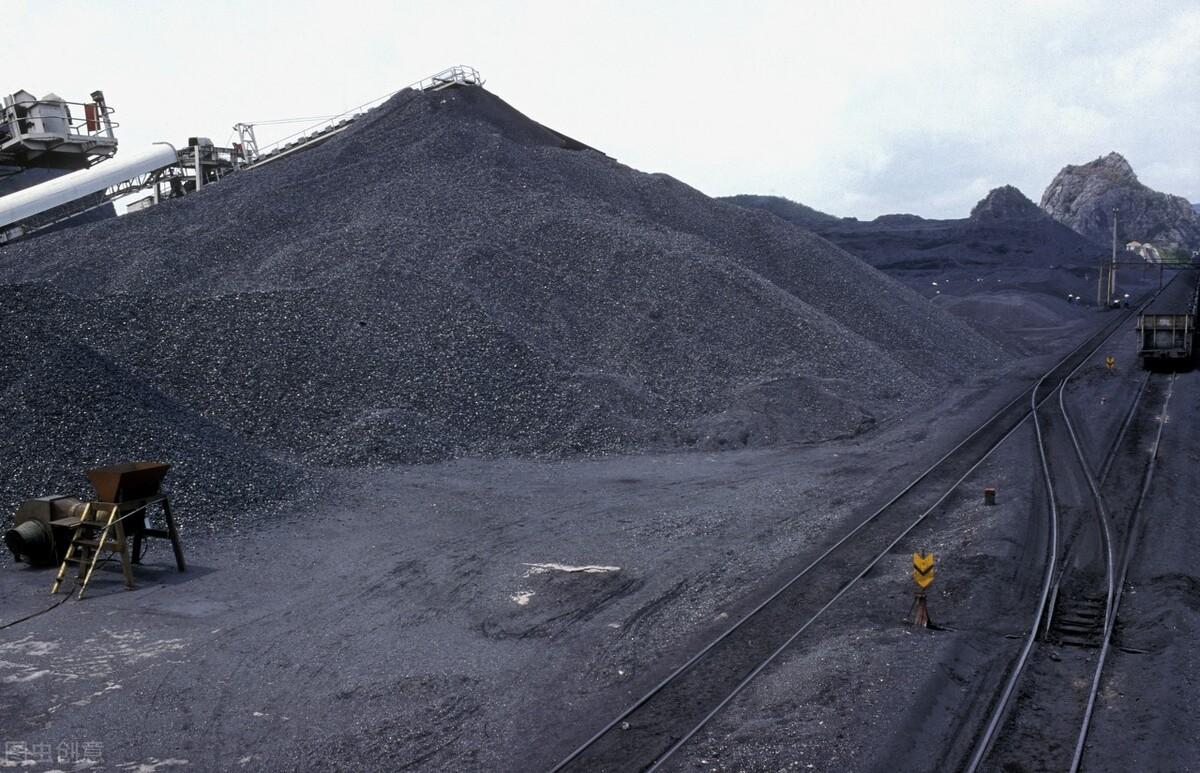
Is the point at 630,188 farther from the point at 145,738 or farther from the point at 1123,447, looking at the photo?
the point at 145,738

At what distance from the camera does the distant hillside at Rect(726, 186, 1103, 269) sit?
99000 mm

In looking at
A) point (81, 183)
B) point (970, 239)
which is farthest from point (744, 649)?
point (970, 239)

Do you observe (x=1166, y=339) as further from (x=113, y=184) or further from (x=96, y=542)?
(x=113, y=184)

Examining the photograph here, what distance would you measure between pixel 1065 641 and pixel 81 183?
4273 cm

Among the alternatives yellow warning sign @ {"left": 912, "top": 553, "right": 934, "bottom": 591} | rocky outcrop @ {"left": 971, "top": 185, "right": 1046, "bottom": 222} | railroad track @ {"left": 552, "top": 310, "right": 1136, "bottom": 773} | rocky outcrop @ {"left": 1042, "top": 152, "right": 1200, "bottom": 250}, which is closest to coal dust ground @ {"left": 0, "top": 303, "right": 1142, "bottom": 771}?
railroad track @ {"left": 552, "top": 310, "right": 1136, "bottom": 773}

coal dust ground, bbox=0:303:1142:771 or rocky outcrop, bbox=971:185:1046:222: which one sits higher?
rocky outcrop, bbox=971:185:1046:222

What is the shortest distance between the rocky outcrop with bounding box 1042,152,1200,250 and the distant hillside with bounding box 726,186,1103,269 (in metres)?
29.1

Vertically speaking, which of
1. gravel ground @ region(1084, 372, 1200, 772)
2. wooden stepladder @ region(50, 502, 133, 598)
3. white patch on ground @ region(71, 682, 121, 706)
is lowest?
gravel ground @ region(1084, 372, 1200, 772)

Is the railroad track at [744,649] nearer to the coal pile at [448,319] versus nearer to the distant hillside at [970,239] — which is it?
the coal pile at [448,319]

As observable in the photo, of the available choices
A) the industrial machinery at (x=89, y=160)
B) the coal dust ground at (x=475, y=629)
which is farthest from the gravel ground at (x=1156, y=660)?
the industrial machinery at (x=89, y=160)

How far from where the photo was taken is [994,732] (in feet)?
31.1

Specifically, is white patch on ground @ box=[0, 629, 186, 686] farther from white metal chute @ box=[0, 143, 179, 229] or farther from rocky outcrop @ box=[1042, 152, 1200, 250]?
rocky outcrop @ box=[1042, 152, 1200, 250]

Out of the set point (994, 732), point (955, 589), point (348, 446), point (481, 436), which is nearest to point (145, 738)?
point (994, 732)

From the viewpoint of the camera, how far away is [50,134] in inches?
1667
